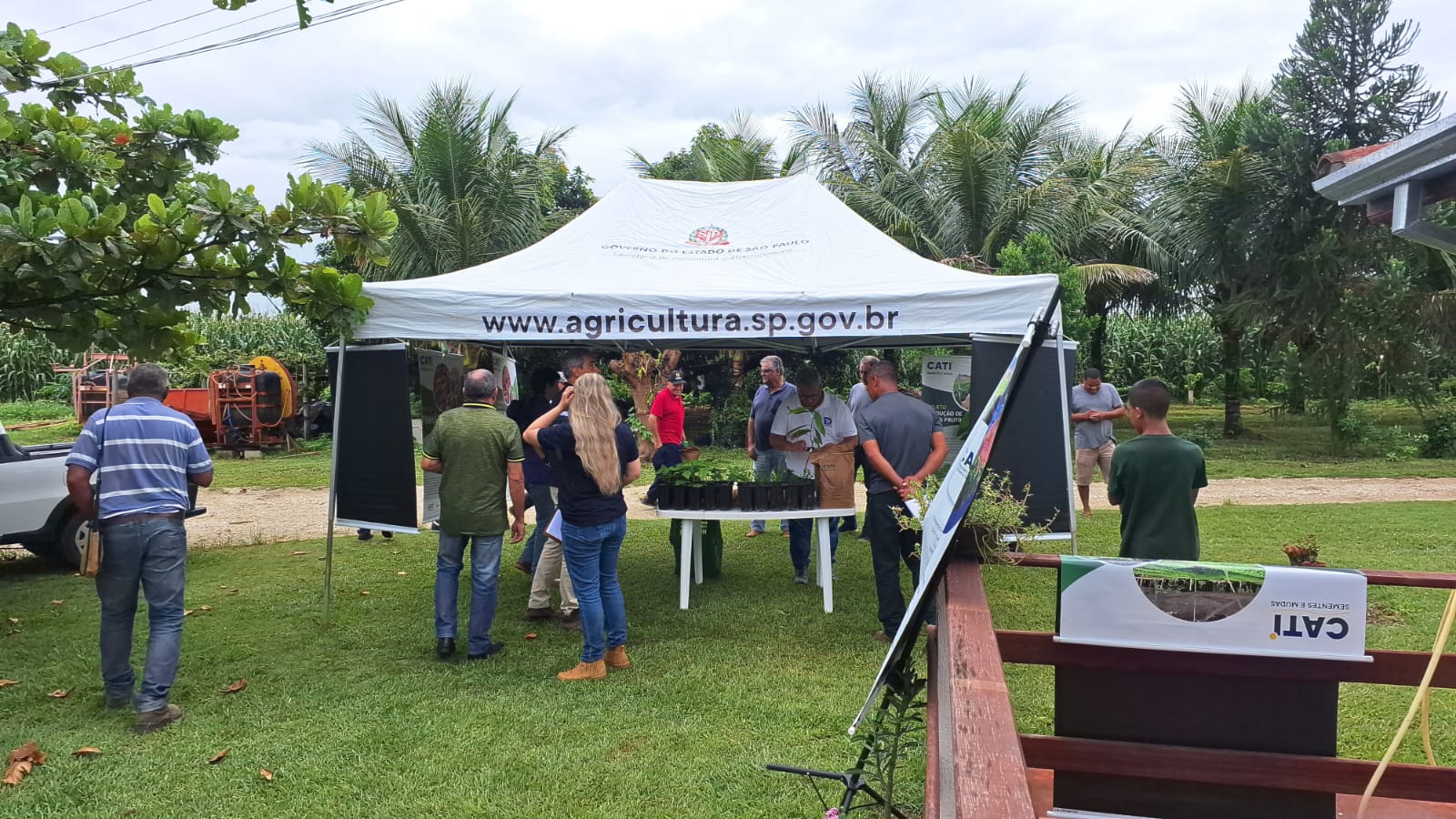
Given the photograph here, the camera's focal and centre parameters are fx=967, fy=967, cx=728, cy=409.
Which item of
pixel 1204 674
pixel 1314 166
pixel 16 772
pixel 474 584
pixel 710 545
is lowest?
pixel 16 772

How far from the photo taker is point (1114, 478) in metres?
4.70

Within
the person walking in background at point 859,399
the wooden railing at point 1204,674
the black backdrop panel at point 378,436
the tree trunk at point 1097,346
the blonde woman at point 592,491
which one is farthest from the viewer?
the tree trunk at point 1097,346

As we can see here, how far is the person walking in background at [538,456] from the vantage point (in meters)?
6.83

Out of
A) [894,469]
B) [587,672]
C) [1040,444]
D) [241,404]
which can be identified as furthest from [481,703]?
[241,404]

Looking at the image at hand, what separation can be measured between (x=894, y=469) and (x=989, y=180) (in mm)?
15325

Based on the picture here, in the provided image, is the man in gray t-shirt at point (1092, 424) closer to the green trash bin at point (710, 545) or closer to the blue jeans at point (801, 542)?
the blue jeans at point (801, 542)

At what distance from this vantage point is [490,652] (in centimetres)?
594

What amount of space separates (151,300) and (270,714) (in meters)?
2.13

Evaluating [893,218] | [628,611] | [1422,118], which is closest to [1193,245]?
[1422,118]

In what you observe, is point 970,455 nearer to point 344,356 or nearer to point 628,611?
point 628,611

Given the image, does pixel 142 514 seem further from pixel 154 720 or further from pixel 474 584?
pixel 474 584

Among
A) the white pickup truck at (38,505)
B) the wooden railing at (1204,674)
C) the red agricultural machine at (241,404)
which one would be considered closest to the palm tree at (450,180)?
the red agricultural machine at (241,404)

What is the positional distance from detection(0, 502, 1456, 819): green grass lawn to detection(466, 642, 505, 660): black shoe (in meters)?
0.09

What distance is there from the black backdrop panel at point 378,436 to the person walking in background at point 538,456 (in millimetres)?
784
